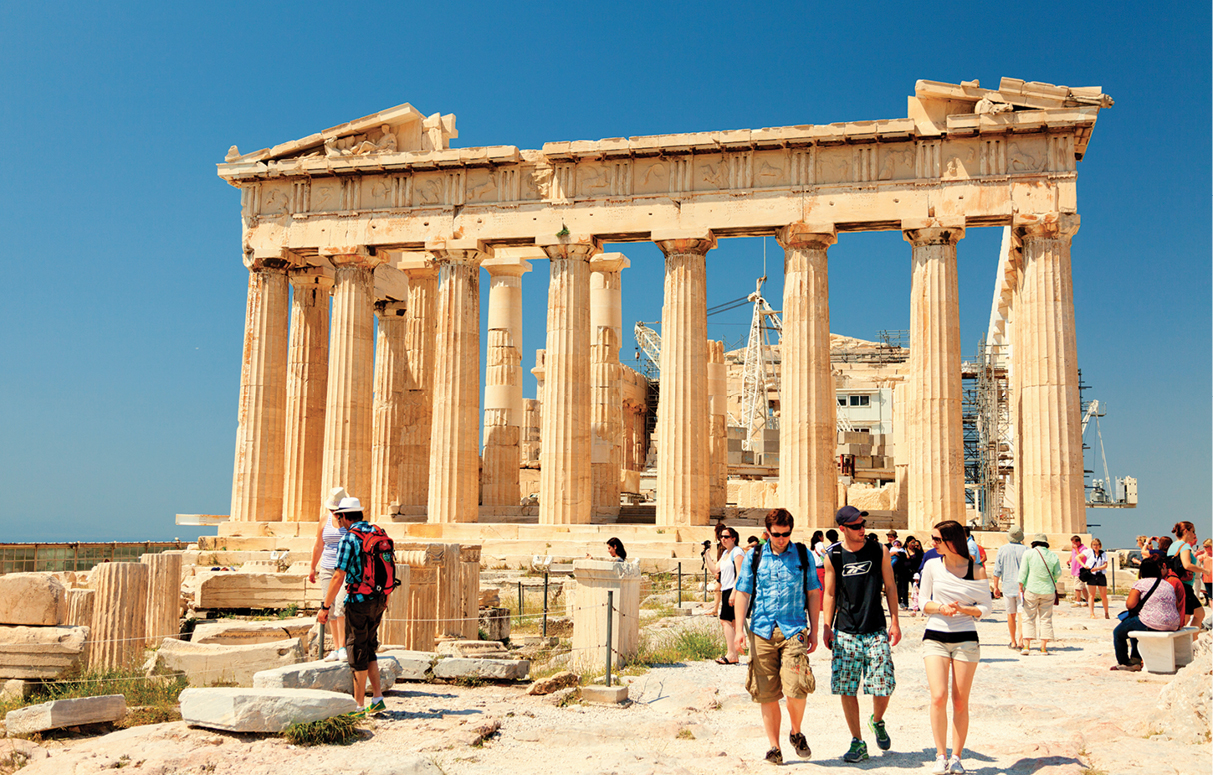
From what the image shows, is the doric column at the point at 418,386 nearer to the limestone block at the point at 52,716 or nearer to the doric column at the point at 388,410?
the doric column at the point at 388,410

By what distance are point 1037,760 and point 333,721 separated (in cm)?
581

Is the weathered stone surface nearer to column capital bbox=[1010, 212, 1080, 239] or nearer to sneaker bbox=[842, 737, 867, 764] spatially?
sneaker bbox=[842, 737, 867, 764]

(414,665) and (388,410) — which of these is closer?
(414,665)

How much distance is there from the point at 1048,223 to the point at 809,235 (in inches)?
229

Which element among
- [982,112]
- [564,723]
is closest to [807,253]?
[982,112]

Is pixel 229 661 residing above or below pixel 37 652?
below

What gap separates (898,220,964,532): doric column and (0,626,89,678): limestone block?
20271 mm

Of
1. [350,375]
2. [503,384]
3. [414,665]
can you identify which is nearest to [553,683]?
[414,665]

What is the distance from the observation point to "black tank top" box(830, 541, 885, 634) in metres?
8.66

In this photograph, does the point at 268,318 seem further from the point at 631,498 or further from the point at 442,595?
the point at 442,595

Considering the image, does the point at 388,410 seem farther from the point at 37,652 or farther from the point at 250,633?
the point at 37,652

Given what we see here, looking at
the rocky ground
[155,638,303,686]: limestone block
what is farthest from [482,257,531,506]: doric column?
the rocky ground

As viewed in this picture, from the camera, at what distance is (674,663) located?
13.8m

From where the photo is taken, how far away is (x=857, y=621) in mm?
8711
